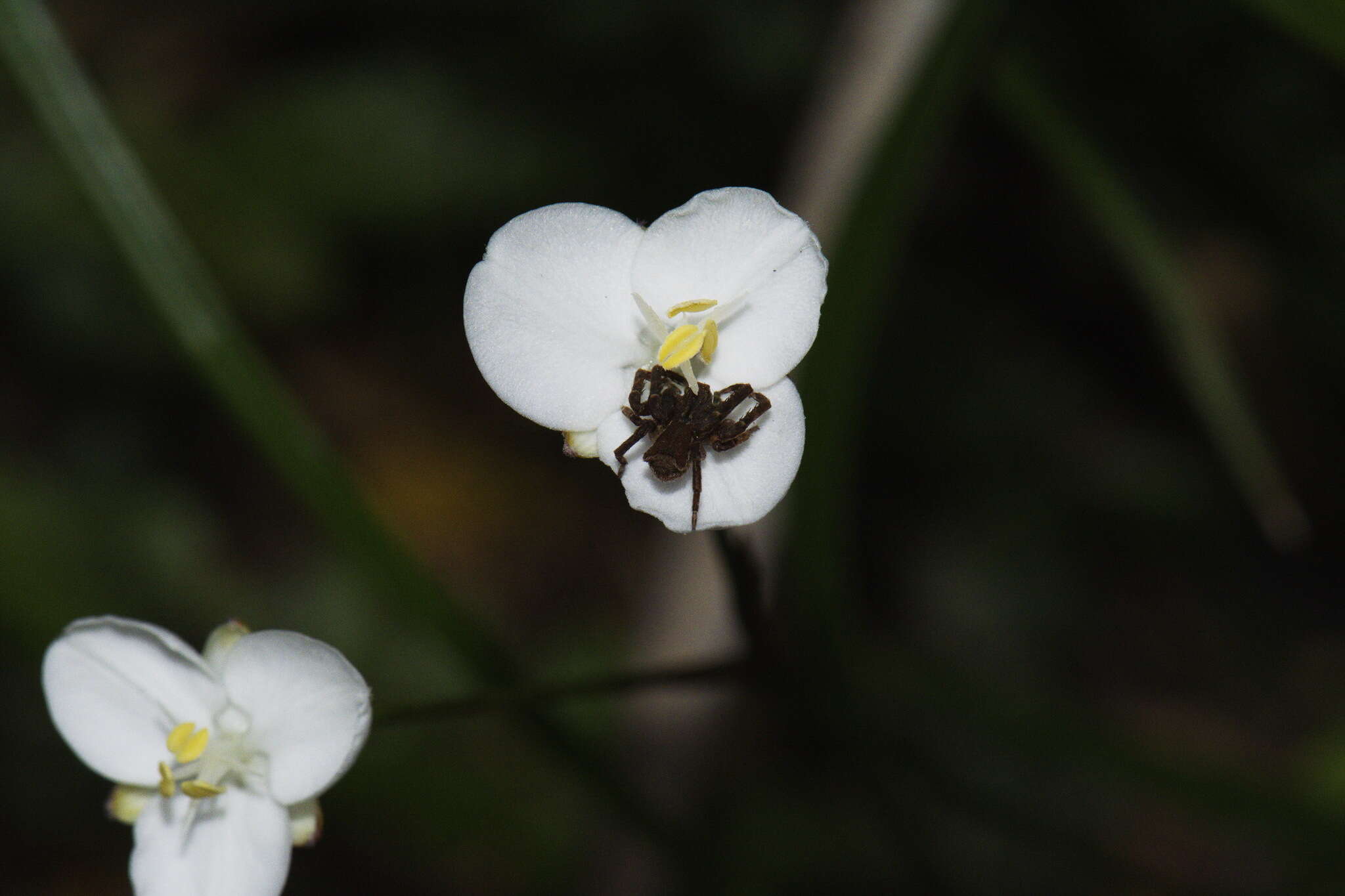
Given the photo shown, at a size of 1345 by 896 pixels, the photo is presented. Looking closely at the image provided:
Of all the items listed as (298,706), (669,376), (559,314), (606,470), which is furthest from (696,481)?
(606,470)

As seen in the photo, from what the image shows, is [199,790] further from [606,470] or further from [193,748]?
[606,470]

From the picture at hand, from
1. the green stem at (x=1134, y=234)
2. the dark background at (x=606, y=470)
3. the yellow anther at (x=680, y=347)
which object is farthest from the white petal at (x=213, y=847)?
the green stem at (x=1134, y=234)

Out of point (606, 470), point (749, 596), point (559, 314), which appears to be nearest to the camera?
point (559, 314)

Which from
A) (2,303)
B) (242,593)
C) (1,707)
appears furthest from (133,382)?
(1,707)

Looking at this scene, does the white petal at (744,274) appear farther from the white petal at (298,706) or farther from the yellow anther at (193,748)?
the yellow anther at (193,748)

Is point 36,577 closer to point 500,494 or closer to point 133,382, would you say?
point 133,382
